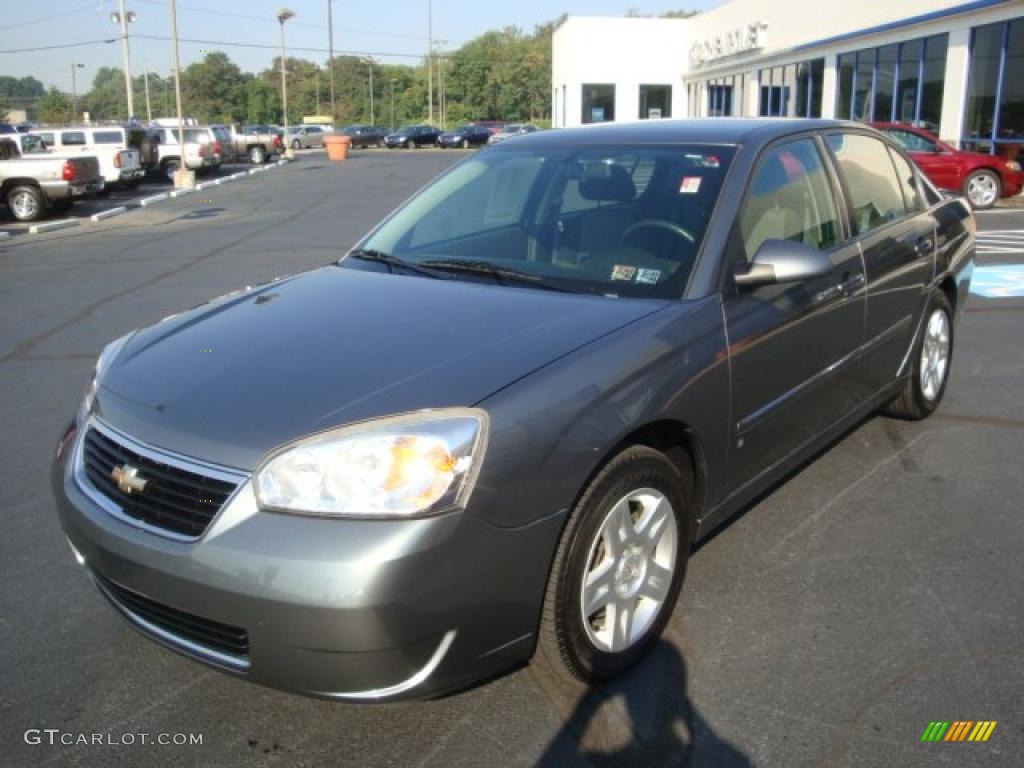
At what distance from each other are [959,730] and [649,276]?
1.68m

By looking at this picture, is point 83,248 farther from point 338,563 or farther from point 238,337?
point 338,563

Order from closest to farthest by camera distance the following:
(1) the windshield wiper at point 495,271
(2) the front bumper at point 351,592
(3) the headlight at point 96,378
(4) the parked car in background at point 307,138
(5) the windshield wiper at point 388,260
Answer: (2) the front bumper at point 351,592 → (3) the headlight at point 96,378 → (1) the windshield wiper at point 495,271 → (5) the windshield wiper at point 388,260 → (4) the parked car in background at point 307,138

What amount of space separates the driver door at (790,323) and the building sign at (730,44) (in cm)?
3025

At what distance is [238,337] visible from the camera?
305cm

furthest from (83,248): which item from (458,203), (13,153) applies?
(458,203)

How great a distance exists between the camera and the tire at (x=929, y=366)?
4.91 m

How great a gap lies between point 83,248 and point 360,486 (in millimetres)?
13522

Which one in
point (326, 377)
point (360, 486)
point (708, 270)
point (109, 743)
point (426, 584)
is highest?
point (708, 270)

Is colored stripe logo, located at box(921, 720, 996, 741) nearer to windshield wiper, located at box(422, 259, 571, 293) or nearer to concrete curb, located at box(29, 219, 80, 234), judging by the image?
windshield wiper, located at box(422, 259, 571, 293)

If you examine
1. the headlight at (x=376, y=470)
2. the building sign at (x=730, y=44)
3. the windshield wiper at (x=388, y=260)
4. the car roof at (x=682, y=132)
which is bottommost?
the headlight at (x=376, y=470)

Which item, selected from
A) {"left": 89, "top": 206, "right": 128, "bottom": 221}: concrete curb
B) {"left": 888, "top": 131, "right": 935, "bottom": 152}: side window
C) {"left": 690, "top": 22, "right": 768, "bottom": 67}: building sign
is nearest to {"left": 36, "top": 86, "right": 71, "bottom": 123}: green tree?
{"left": 690, "top": 22, "right": 768, "bottom": 67}: building sign

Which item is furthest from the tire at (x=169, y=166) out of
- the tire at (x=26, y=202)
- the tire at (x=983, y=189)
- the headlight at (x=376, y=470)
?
the headlight at (x=376, y=470)

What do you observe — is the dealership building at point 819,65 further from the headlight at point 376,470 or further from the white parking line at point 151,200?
the headlight at point 376,470

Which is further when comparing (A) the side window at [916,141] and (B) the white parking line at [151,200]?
(B) the white parking line at [151,200]
